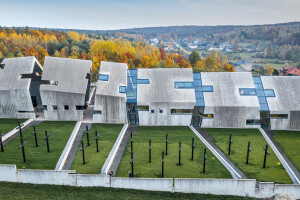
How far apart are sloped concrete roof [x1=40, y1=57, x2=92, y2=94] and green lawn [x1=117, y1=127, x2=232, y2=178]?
1125cm

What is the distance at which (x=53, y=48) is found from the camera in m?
86.9

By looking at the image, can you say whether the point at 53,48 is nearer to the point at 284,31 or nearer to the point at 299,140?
the point at 299,140

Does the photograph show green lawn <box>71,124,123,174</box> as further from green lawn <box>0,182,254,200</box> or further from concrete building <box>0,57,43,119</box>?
concrete building <box>0,57,43,119</box>

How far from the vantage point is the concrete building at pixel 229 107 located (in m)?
31.5

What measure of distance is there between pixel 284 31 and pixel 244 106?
168 m

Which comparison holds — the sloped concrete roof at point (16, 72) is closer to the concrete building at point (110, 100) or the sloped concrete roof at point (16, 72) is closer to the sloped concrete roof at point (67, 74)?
the sloped concrete roof at point (67, 74)

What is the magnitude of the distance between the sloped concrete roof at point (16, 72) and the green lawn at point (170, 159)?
18.6 meters

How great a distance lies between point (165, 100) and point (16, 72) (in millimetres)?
22855

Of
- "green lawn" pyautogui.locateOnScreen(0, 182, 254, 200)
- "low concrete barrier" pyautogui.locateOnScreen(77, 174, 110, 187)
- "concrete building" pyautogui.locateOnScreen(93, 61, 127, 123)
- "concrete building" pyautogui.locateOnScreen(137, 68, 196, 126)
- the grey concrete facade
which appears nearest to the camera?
"green lawn" pyautogui.locateOnScreen(0, 182, 254, 200)

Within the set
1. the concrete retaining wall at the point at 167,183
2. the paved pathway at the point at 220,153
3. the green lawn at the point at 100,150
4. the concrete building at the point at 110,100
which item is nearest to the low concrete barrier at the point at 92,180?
the concrete retaining wall at the point at 167,183

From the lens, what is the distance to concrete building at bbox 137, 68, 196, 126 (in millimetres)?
31703

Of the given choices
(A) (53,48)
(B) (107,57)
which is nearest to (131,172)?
(B) (107,57)

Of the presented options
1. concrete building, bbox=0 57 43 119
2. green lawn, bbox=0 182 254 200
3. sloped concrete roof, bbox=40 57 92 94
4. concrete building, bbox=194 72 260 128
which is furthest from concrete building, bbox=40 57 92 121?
concrete building, bbox=194 72 260 128

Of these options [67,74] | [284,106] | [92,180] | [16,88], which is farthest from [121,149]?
[284,106]
